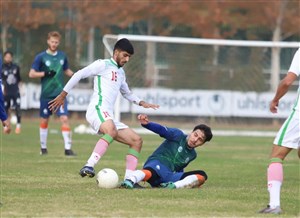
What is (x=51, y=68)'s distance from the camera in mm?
20750

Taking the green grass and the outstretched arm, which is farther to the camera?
the outstretched arm

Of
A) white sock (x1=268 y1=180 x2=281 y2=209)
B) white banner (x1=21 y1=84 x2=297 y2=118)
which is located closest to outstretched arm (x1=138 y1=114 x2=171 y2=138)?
white sock (x1=268 y1=180 x2=281 y2=209)

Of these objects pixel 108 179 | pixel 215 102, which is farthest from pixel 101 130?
pixel 215 102

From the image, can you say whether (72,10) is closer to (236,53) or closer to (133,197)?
(236,53)

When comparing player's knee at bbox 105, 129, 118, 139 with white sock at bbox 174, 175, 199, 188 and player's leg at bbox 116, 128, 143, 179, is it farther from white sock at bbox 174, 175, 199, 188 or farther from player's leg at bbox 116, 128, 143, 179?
white sock at bbox 174, 175, 199, 188

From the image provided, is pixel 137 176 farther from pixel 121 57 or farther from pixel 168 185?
pixel 121 57

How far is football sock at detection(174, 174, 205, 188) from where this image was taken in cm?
1387

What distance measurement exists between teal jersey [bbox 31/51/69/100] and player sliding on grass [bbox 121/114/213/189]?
6.84 metres

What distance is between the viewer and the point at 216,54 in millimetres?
37969

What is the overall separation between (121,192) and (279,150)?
249 centimetres

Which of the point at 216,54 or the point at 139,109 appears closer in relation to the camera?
the point at 139,109

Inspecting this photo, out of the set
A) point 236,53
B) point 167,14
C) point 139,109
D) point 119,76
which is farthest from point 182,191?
point 167,14

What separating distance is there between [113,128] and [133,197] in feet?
6.58

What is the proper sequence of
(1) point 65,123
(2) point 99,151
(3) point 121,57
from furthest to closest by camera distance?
(1) point 65,123
(3) point 121,57
(2) point 99,151
